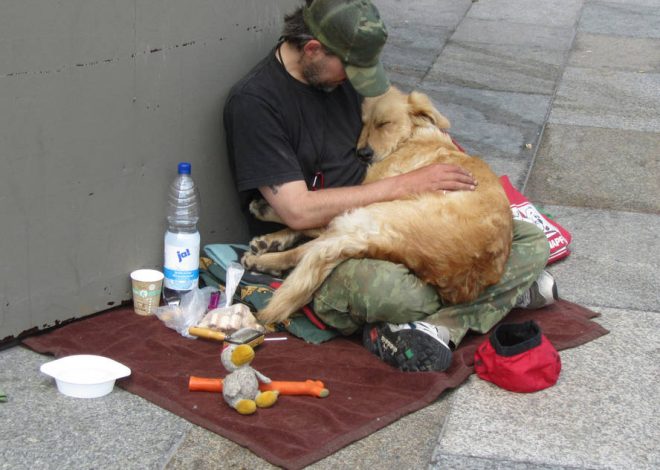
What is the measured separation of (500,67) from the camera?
8.66m

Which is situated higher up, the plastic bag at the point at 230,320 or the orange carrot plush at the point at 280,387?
the orange carrot plush at the point at 280,387

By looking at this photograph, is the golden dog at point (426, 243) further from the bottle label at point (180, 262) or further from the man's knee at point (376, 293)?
the bottle label at point (180, 262)

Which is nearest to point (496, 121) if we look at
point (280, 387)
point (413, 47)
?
point (413, 47)

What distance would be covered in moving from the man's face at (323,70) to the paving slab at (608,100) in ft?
11.9

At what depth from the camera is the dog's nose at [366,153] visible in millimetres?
4770

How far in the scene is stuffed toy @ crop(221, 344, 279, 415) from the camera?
A: 356 cm

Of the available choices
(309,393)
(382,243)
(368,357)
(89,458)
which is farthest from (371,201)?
(89,458)

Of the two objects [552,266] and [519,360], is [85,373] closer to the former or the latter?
[519,360]

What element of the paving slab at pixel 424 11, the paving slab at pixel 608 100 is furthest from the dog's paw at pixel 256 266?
the paving slab at pixel 424 11

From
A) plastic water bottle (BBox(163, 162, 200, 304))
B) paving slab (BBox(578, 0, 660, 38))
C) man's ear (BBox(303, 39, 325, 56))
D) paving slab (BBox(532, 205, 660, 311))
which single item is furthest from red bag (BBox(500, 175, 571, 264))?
paving slab (BBox(578, 0, 660, 38))

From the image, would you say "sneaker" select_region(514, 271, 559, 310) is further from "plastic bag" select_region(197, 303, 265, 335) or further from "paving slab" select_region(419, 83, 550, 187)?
"paving slab" select_region(419, 83, 550, 187)

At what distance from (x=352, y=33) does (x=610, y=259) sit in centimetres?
224

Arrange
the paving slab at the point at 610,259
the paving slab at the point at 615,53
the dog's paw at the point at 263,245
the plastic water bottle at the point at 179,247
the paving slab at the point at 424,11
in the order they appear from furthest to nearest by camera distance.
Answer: the paving slab at the point at 424,11, the paving slab at the point at 615,53, the paving slab at the point at 610,259, the dog's paw at the point at 263,245, the plastic water bottle at the point at 179,247

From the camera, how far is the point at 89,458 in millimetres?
3281
